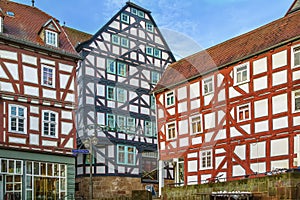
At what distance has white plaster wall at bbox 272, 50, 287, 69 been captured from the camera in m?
22.3

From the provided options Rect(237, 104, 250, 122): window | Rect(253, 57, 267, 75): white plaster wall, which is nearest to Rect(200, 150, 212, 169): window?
Rect(237, 104, 250, 122): window

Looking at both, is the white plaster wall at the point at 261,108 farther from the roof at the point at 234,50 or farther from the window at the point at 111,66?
the window at the point at 111,66

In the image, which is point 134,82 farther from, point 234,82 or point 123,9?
point 234,82

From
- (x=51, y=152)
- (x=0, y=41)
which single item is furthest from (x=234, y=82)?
(x=0, y=41)

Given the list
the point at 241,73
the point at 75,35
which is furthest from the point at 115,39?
the point at 241,73

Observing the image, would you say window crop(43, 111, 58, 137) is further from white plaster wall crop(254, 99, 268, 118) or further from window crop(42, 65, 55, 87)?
white plaster wall crop(254, 99, 268, 118)

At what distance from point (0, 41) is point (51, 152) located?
606 centimetres

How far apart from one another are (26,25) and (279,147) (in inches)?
568

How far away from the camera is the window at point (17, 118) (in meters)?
23.9

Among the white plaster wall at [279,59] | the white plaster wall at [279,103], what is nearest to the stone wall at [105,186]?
the white plaster wall at [279,103]

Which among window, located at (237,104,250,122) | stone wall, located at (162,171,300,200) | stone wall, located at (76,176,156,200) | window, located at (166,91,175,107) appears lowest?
stone wall, located at (76,176,156,200)

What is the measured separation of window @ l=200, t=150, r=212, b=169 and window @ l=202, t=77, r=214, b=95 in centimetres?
322

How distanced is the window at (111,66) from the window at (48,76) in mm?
8826

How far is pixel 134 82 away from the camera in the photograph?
36.1 metres
